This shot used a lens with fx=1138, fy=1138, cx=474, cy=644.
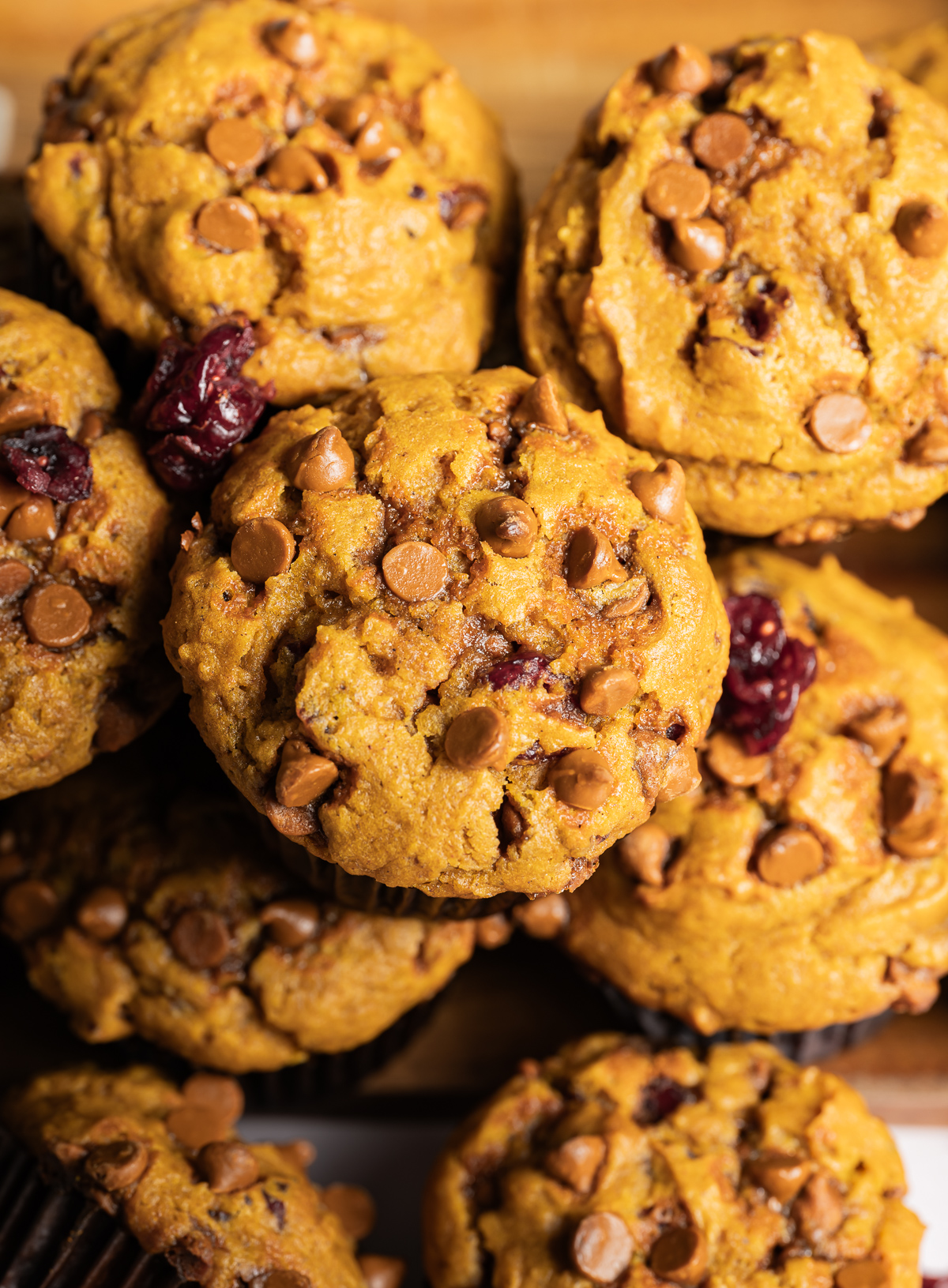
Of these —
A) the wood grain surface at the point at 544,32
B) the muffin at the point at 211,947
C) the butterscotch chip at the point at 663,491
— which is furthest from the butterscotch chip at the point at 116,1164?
the wood grain surface at the point at 544,32

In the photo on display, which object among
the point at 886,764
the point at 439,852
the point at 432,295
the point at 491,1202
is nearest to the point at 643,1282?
the point at 491,1202

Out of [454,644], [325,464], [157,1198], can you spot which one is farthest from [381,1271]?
[325,464]

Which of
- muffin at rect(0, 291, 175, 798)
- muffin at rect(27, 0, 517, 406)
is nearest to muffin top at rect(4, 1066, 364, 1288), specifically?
muffin at rect(0, 291, 175, 798)

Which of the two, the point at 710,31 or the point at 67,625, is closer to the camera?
the point at 67,625

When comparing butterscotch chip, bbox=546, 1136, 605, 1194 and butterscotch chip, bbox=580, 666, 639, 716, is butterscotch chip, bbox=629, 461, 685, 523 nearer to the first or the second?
butterscotch chip, bbox=580, 666, 639, 716

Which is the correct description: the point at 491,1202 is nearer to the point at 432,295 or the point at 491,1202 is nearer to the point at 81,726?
the point at 81,726

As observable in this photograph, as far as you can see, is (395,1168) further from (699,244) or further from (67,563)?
(699,244)

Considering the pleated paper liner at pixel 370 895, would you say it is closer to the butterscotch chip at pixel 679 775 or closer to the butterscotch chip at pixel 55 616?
the butterscotch chip at pixel 679 775
